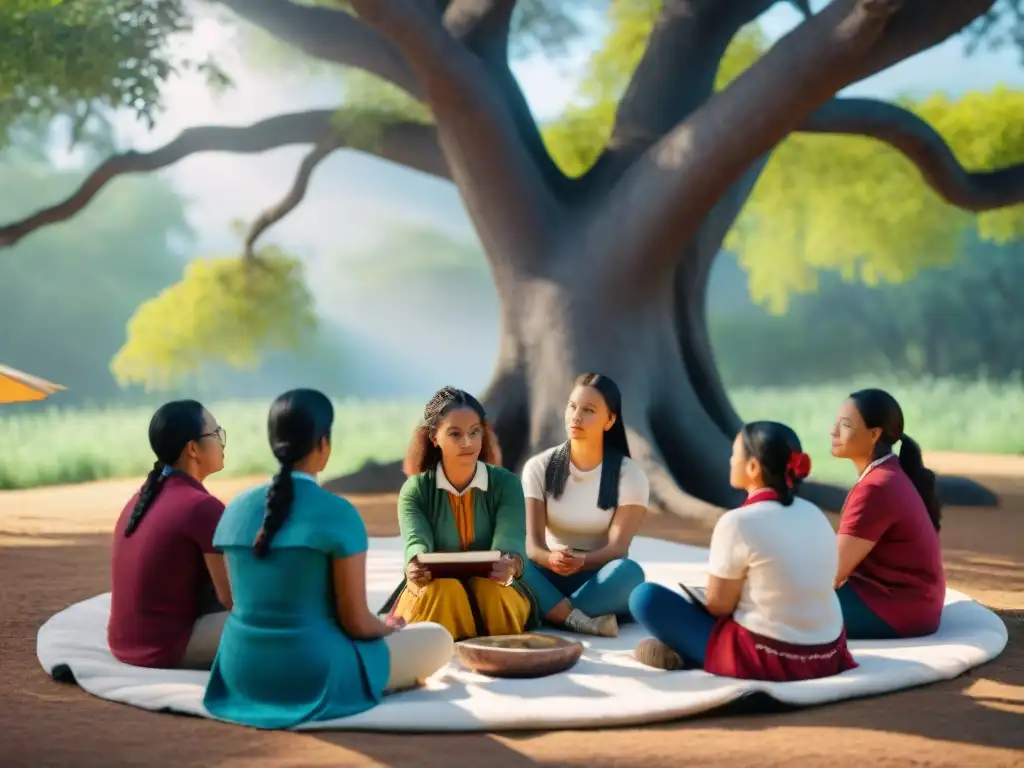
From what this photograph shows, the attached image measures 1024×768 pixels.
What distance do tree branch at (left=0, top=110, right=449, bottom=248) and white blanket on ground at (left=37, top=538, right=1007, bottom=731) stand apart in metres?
7.15

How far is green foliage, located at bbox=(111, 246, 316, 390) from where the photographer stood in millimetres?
12656

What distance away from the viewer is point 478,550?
432cm

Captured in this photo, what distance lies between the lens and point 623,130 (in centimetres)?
1015

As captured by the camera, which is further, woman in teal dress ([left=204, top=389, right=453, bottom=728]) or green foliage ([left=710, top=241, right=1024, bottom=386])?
green foliage ([left=710, top=241, right=1024, bottom=386])

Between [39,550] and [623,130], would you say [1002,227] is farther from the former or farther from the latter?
[39,550]

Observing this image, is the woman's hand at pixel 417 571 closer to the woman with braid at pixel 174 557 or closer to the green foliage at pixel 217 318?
the woman with braid at pixel 174 557

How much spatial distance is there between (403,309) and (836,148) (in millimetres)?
31948

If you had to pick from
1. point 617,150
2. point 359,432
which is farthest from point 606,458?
point 359,432

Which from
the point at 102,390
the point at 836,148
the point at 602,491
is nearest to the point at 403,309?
the point at 102,390

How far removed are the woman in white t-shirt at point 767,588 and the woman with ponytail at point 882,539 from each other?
510 mm

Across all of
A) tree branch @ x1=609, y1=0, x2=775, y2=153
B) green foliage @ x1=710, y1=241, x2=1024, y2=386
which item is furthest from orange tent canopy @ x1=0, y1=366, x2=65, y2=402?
green foliage @ x1=710, y1=241, x2=1024, y2=386

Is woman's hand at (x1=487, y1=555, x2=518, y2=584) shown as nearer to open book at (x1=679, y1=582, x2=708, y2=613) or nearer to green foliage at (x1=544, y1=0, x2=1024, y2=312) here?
open book at (x1=679, y1=582, x2=708, y2=613)

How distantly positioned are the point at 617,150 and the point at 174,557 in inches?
274

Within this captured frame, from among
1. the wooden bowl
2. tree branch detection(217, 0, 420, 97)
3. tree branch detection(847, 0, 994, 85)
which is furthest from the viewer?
tree branch detection(217, 0, 420, 97)
